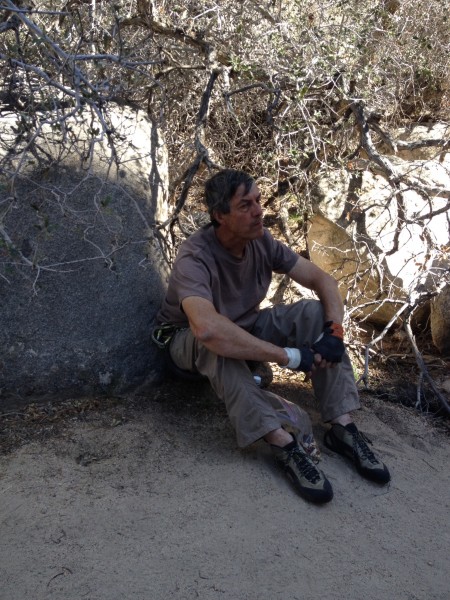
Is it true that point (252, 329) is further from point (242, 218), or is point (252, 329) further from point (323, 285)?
point (242, 218)

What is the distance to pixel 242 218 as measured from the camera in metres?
3.27

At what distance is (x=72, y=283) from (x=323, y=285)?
49.7 inches

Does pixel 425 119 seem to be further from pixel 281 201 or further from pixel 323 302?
pixel 323 302

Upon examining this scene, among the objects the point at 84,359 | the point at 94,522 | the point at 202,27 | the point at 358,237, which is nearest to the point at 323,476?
the point at 94,522

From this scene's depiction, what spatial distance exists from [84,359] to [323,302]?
121 cm

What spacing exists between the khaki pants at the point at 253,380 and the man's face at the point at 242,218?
18.7 inches

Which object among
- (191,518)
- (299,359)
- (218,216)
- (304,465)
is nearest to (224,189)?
(218,216)

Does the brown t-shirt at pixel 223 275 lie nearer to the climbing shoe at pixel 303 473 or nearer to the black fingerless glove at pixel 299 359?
the black fingerless glove at pixel 299 359

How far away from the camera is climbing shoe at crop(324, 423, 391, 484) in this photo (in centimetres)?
310

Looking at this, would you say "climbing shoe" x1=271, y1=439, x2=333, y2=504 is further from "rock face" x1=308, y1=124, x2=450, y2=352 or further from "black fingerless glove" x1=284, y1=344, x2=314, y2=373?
"rock face" x1=308, y1=124, x2=450, y2=352

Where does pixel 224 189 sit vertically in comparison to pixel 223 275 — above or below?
above

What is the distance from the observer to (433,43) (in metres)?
5.86

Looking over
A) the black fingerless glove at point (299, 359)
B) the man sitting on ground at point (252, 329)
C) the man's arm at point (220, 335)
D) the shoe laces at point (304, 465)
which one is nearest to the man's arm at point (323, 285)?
the man sitting on ground at point (252, 329)

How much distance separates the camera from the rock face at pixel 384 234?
15.1 feet
